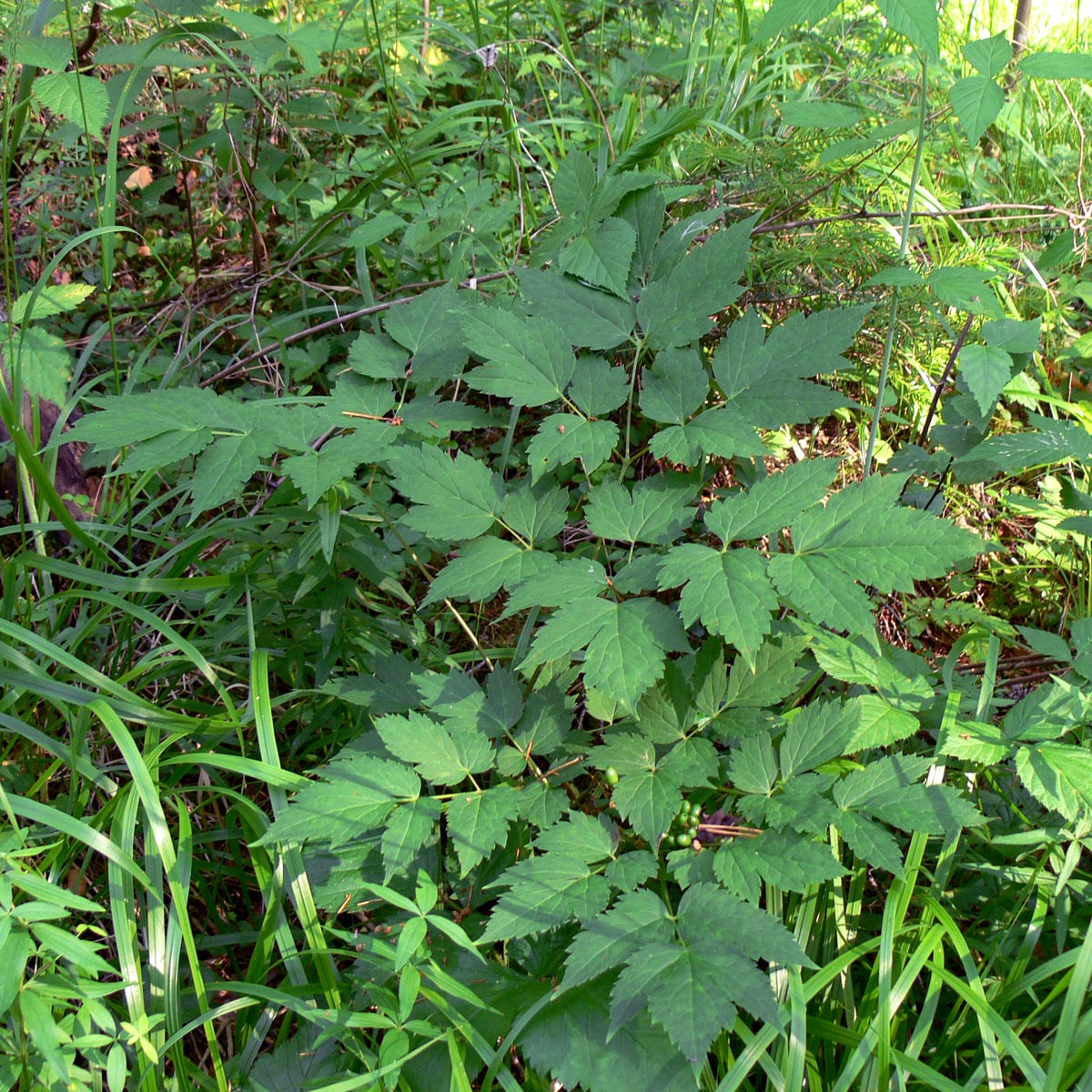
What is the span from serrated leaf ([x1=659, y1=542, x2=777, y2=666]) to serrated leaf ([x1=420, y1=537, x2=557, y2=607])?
0.68 feet

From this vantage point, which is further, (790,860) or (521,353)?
(521,353)

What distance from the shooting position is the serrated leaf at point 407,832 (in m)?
1.22

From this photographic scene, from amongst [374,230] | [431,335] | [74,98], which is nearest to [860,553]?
[431,335]

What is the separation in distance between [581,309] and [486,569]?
20.2 inches

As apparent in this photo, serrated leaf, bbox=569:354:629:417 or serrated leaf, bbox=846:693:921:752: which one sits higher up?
serrated leaf, bbox=569:354:629:417

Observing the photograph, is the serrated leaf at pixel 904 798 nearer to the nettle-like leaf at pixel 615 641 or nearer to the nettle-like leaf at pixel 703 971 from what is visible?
the nettle-like leaf at pixel 703 971

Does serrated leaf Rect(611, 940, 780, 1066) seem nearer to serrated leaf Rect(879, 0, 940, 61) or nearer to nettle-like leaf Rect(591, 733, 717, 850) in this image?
nettle-like leaf Rect(591, 733, 717, 850)

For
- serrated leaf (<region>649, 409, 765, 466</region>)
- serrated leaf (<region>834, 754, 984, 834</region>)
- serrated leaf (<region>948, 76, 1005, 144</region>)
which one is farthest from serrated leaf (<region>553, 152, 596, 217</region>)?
serrated leaf (<region>834, 754, 984, 834</region>)

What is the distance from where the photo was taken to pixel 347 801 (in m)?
1.25

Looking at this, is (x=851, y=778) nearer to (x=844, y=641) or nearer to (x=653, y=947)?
(x=844, y=641)

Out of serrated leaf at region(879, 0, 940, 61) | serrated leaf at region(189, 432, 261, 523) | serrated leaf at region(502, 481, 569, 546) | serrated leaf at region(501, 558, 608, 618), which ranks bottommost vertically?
serrated leaf at region(501, 558, 608, 618)

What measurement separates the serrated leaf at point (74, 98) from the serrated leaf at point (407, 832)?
1472 millimetres

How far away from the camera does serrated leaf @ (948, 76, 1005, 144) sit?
1.37 m

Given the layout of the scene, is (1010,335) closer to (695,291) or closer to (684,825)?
(695,291)
